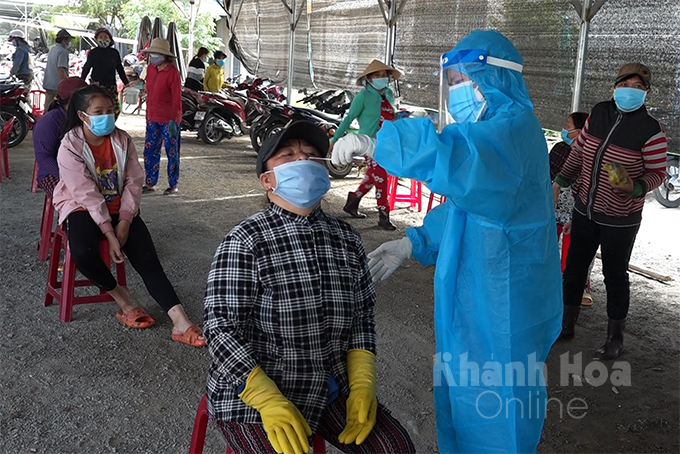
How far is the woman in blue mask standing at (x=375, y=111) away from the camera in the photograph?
673 cm

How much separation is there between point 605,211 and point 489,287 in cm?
198

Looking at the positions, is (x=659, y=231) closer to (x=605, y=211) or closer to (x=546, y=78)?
(x=546, y=78)

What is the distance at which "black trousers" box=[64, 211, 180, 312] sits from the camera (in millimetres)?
3754

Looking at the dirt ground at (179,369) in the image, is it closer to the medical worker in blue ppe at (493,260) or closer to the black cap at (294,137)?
the black cap at (294,137)

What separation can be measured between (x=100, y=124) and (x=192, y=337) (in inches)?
53.0

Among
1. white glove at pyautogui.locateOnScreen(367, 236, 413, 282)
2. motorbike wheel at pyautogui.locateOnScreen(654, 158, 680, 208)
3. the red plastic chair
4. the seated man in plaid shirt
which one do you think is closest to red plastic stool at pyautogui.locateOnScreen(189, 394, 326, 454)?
the seated man in plaid shirt

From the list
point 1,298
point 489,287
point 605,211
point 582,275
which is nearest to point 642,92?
point 605,211

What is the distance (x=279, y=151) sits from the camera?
2145 mm

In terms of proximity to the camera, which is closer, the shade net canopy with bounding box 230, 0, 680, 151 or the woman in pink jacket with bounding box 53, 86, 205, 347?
the woman in pink jacket with bounding box 53, 86, 205, 347

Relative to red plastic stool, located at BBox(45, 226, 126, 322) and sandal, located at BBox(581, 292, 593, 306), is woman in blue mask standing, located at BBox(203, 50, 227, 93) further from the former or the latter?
sandal, located at BBox(581, 292, 593, 306)

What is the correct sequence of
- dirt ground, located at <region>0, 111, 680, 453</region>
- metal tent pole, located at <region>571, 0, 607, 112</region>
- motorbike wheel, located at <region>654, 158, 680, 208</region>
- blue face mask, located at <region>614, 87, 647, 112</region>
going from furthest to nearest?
motorbike wheel, located at <region>654, 158, 680, 208</region>
metal tent pole, located at <region>571, 0, 607, 112</region>
blue face mask, located at <region>614, 87, 647, 112</region>
dirt ground, located at <region>0, 111, 680, 453</region>

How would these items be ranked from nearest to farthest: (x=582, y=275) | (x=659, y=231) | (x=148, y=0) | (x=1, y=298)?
(x=582, y=275), (x=1, y=298), (x=659, y=231), (x=148, y=0)

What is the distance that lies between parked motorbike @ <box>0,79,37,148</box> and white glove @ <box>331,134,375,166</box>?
8568 mm

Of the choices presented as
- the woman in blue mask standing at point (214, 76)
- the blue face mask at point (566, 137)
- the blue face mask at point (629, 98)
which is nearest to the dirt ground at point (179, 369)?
the blue face mask at point (566, 137)
